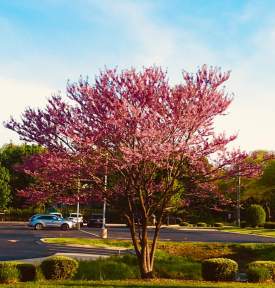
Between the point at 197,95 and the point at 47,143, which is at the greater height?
the point at 197,95

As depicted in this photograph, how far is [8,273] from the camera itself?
44.2 ft

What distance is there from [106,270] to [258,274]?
15.9 feet

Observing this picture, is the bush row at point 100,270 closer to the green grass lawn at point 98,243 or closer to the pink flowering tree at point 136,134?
the pink flowering tree at point 136,134

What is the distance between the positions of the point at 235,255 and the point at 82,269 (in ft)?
37.2

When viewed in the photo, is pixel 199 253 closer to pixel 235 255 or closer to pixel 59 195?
pixel 235 255

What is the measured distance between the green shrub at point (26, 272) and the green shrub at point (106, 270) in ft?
4.76

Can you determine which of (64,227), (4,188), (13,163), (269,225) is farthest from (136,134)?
(13,163)

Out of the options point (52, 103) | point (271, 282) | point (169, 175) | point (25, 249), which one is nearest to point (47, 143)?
point (52, 103)

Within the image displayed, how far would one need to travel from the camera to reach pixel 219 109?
44.9 feet

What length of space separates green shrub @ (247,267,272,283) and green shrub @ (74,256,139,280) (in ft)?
10.7

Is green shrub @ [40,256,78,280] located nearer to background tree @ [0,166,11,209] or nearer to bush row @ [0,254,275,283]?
bush row @ [0,254,275,283]

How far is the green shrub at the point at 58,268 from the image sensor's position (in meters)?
14.4

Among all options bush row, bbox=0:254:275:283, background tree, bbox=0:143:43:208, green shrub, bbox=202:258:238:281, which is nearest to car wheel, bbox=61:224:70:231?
background tree, bbox=0:143:43:208

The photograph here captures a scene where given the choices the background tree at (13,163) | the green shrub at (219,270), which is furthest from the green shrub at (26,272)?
the background tree at (13,163)
